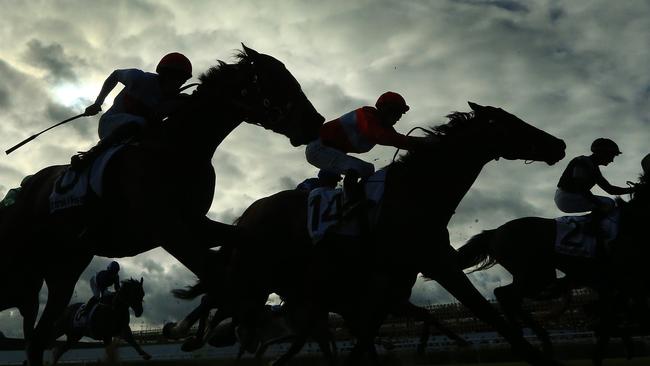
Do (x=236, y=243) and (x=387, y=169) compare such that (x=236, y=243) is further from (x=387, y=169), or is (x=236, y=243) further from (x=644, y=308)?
(x=644, y=308)

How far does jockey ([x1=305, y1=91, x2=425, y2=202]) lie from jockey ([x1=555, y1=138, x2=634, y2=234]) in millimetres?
4257

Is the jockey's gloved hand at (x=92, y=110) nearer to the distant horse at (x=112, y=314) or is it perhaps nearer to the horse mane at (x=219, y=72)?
the horse mane at (x=219, y=72)

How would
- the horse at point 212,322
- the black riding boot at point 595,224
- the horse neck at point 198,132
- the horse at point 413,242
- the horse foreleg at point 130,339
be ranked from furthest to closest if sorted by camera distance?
the horse foreleg at point 130,339 < the black riding boot at point 595,224 < the horse at point 413,242 < the horse at point 212,322 < the horse neck at point 198,132

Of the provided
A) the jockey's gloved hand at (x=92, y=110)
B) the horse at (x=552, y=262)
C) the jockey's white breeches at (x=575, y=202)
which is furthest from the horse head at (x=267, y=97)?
the jockey's white breeches at (x=575, y=202)

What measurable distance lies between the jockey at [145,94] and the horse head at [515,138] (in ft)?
11.5

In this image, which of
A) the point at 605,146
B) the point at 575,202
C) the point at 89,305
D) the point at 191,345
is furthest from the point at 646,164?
the point at 89,305

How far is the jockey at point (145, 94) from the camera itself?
5.34 m

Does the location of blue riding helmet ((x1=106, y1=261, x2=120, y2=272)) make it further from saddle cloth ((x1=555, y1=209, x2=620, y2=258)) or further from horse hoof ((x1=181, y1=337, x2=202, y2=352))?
saddle cloth ((x1=555, y1=209, x2=620, y2=258))

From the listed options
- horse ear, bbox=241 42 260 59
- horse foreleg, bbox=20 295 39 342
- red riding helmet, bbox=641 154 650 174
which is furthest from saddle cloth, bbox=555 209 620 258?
horse foreleg, bbox=20 295 39 342

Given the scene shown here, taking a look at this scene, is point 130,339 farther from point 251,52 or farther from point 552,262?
point 251,52

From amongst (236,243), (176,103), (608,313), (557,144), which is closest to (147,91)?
(176,103)

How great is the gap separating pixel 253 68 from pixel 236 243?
1402 mm

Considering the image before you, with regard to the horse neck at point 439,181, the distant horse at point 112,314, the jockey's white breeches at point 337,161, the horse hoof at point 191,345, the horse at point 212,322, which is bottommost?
the horse hoof at point 191,345

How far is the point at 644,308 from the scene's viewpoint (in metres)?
9.32
